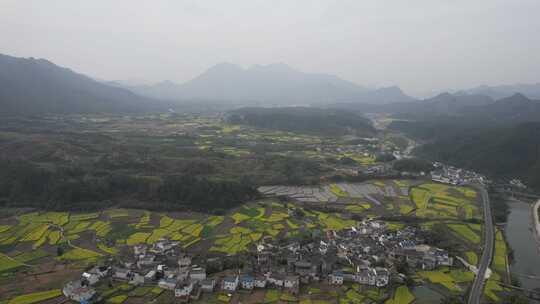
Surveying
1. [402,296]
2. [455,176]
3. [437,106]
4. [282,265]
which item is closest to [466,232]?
[402,296]

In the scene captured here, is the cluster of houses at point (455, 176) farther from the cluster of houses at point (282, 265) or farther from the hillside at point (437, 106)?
the hillside at point (437, 106)

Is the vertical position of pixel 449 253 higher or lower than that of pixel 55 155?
lower

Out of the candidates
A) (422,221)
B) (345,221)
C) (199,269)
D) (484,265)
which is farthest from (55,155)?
(484,265)

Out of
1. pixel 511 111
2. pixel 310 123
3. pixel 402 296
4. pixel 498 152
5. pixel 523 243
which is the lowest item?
pixel 523 243

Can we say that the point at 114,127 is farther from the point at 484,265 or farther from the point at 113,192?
the point at 484,265

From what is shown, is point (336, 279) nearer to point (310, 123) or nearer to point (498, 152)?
point (498, 152)

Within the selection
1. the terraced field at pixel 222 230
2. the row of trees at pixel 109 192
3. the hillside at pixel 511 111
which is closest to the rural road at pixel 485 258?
the terraced field at pixel 222 230
